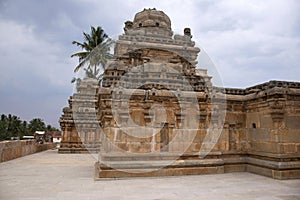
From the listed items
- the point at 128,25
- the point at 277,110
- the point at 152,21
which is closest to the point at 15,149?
the point at 128,25

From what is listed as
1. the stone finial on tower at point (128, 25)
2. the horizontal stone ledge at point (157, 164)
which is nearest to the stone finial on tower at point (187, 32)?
the stone finial on tower at point (128, 25)

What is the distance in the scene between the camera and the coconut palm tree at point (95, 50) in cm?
3173

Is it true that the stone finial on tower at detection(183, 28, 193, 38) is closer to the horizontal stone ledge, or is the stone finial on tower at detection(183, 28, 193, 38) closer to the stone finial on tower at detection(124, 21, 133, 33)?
the stone finial on tower at detection(124, 21, 133, 33)

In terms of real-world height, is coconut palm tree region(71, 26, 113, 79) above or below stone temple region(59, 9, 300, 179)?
above

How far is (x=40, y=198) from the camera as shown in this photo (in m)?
5.06

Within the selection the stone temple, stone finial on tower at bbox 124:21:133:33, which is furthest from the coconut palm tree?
the stone temple

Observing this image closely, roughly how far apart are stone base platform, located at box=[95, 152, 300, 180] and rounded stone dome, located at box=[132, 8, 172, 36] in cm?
1189

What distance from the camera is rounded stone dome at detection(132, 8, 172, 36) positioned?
58.2 ft

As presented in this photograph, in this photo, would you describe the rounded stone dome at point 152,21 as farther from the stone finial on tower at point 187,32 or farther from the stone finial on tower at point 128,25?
the stone finial on tower at point 187,32

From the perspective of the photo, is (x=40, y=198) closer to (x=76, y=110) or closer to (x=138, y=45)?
(x=138, y=45)

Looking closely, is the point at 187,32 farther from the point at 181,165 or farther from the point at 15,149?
the point at 15,149

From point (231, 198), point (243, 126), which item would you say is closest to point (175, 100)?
point (243, 126)

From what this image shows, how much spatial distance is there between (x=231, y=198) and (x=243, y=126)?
4.72 metres

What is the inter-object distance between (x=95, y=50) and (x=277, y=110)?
27.5 metres
